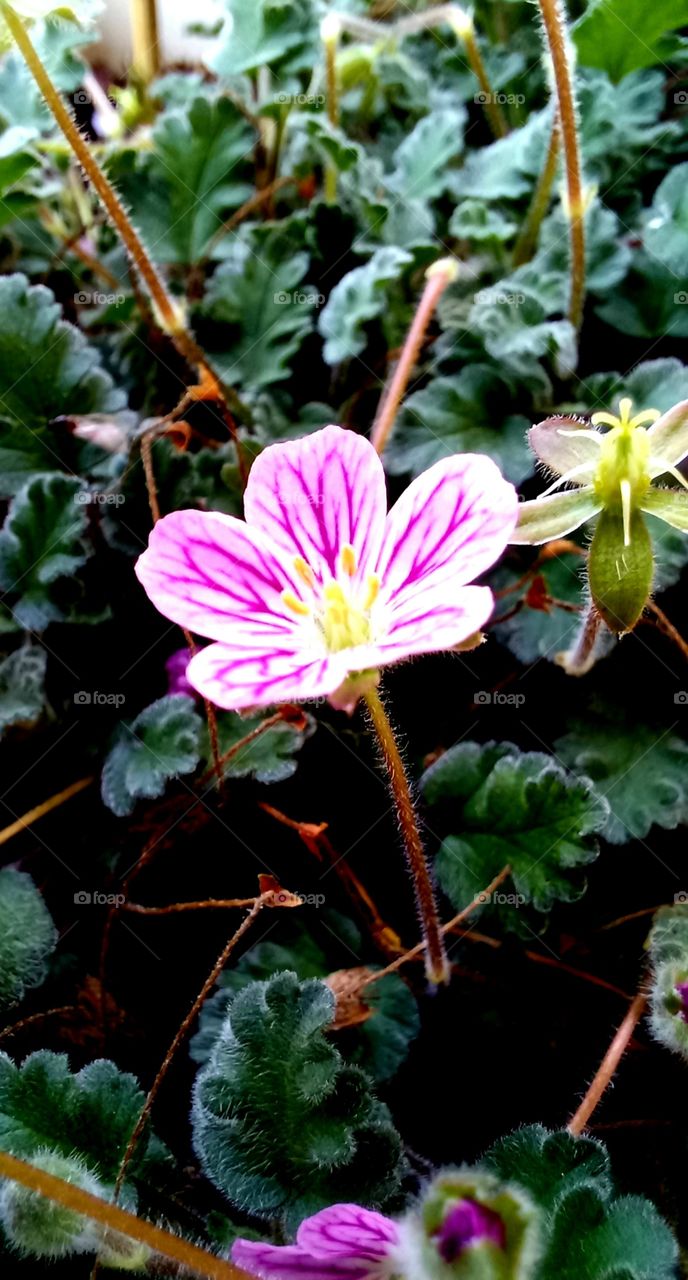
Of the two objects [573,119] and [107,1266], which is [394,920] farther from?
[573,119]

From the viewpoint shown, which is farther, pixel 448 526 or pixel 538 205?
pixel 538 205

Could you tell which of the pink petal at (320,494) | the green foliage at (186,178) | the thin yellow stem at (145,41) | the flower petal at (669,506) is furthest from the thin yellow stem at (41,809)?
the thin yellow stem at (145,41)

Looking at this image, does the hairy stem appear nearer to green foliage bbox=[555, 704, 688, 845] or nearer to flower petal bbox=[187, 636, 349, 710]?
green foliage bbox=[555, 704, 688, 845]

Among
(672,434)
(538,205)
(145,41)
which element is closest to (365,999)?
(672,434)

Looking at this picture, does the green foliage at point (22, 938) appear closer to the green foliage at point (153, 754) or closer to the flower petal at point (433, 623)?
the green foliage at point (153, 754)

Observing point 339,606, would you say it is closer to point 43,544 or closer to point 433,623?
point 433,623

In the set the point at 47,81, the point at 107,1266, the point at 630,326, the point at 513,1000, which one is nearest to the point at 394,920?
the point at 513,1000
